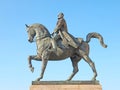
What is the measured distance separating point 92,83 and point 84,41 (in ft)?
6.79

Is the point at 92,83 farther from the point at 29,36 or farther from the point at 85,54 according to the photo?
the point at 29,36

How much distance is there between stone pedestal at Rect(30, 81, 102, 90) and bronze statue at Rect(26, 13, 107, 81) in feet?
1.01

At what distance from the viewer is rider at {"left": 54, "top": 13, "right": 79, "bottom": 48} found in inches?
617

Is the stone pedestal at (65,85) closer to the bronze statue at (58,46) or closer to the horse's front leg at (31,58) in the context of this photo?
the bronze statue at (58,46)

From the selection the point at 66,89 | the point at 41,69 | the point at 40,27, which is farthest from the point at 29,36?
the point at 66,89

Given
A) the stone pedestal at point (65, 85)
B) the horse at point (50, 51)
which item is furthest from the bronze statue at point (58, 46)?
the stone pedestal at point (65, 85)

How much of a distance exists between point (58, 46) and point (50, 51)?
45 cm

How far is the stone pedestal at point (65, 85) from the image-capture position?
1488 centimetres

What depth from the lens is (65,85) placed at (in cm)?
1503

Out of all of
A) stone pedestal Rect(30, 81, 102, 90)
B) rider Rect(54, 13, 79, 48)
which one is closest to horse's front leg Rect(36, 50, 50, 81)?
stone pedestal Rect(30, 81, 102, 90)

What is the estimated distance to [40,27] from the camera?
15945mm

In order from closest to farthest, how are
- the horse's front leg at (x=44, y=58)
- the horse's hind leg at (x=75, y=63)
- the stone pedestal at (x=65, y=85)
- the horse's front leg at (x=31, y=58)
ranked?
the stone pedestal at (x=65, y=85) < the horse's front leg at (x=44, y=58) < the horse's front leg at (x=31, y=58) < the horse's hind leg at (x=75, y=63)

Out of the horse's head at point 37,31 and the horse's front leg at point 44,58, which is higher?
the horse's head at point 37,31

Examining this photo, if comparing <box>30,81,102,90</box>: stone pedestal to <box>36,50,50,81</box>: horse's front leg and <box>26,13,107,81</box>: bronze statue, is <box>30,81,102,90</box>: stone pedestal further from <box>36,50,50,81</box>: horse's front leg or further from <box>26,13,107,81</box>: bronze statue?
<box>36,50,50,81</box>: horse's front leg
